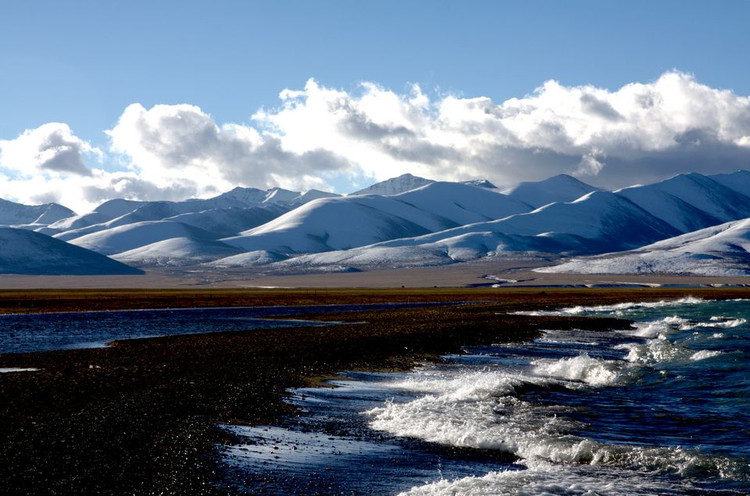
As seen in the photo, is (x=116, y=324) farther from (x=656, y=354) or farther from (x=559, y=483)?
(x=559, y=483)

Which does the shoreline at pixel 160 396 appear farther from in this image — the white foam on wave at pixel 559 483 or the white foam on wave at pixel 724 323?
the white foam on wave at pixel 724 323

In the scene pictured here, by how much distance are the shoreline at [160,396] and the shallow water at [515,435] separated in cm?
131

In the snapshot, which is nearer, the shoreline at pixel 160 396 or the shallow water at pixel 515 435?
the shoreline at pixel 160 396

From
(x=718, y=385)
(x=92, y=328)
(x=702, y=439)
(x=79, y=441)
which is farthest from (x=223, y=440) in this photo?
(x=92, y=328)

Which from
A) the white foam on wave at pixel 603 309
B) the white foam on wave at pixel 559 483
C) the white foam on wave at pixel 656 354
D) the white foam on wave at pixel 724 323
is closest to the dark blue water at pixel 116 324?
the white foam on wave at pixel 603 309

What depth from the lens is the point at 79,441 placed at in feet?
58.7

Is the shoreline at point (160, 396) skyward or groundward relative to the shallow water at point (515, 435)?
skyward

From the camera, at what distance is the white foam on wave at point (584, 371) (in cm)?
3216

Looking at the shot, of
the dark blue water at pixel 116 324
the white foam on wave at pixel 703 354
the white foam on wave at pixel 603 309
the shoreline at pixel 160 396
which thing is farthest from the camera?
the white foam on wave at pixel 603 309

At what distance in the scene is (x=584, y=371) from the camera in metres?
33.3

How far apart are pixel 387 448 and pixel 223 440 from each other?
400 cm

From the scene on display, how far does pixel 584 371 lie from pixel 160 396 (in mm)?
18236

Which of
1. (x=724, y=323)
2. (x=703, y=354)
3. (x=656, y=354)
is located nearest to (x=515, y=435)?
(x=656, y=354)

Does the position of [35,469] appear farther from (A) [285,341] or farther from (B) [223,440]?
(A) [285,341]
